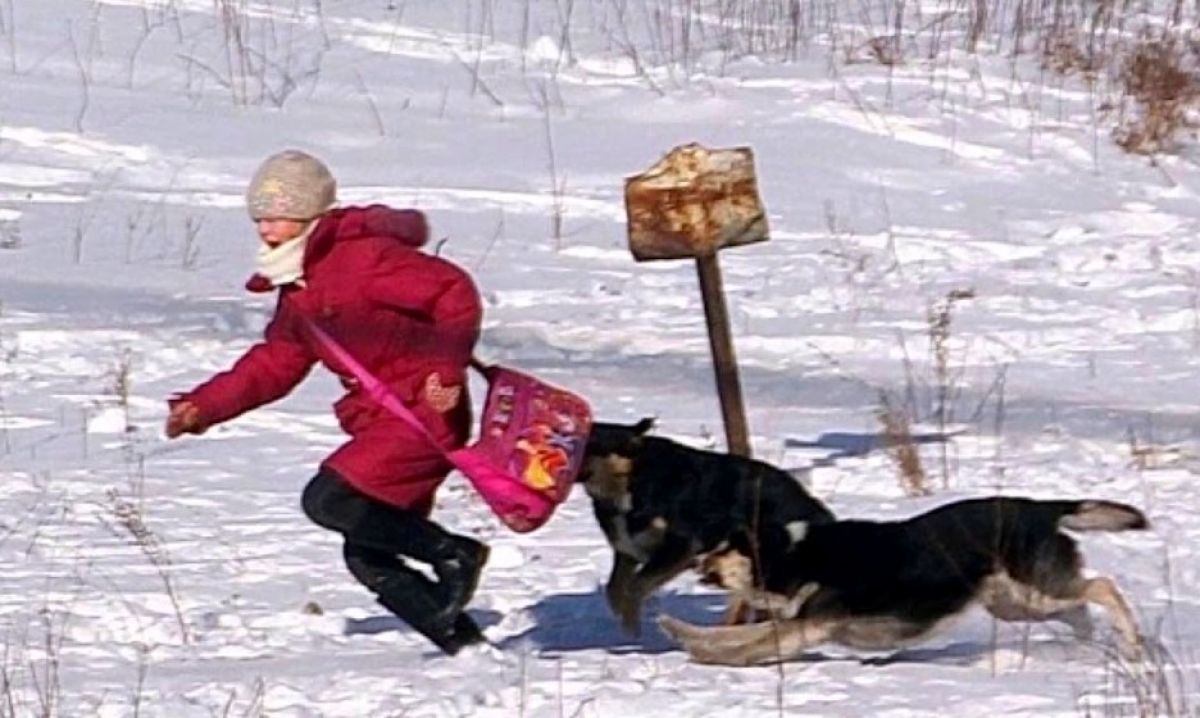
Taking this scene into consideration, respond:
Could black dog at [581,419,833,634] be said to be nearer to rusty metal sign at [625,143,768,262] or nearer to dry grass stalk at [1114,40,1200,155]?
rusty metal sign at [625,143,768,262]

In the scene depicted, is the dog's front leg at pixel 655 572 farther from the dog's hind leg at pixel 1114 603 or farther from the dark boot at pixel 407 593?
the dog's hind leg at pixel 1114 603

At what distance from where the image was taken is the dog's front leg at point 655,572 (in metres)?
6.24

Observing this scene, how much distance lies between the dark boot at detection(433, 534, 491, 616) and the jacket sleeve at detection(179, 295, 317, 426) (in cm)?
47

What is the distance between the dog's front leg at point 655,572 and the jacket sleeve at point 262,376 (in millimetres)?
820

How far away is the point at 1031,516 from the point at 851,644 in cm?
44

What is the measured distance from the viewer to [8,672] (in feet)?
19.5

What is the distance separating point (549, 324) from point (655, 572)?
13.7 ft

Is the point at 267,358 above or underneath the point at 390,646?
above

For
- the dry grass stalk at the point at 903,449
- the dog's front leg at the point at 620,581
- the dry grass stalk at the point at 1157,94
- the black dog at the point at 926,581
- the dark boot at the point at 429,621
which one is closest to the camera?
the black dog at the point at 926,581

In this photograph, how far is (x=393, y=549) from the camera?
6145 millimetres

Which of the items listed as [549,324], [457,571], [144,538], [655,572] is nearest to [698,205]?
[655,572]

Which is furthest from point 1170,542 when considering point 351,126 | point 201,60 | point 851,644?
point 201,60

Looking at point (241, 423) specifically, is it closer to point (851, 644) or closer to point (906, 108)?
point (851, 644)

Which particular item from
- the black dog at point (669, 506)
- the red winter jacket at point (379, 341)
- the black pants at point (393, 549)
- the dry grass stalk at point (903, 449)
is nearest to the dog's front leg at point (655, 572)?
the black dog at point (669, 506)
